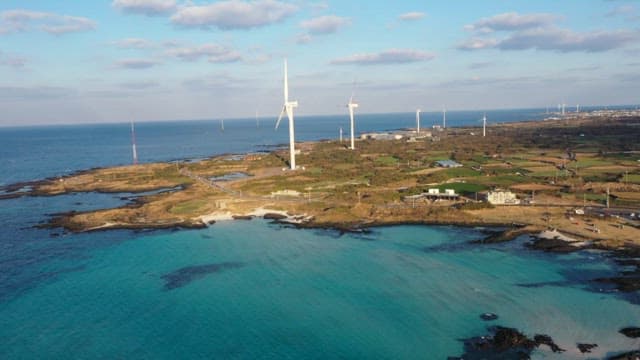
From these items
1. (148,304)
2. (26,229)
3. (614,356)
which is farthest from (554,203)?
(26,229)

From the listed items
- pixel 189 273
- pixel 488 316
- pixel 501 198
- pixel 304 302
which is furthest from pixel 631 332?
pixel 501 198

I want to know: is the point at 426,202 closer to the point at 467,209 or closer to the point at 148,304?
the point at 467,209

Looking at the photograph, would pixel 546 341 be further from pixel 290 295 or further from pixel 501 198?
pixel 501 198

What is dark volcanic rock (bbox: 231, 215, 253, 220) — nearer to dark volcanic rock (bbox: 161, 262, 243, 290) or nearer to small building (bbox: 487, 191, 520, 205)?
dark volcanic rock (bbox: 161, 262, 243, 290)

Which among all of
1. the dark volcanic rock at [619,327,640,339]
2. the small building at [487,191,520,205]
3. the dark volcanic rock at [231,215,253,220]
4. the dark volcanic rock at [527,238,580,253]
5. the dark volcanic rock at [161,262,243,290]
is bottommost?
the dark volcanic rock at [619,327,640,339]

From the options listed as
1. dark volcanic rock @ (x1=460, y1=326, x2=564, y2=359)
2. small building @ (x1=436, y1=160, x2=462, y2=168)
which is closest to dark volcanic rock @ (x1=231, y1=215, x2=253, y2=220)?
dark volcanic rock @ (x1=460, y1=326, x2=564, y2=359)

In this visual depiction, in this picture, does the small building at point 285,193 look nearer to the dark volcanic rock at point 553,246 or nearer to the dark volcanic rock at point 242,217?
the dark volcanic rock at point 242,217

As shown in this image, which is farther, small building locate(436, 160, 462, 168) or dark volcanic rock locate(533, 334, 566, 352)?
small building locate(436, 160, 462, 168)
